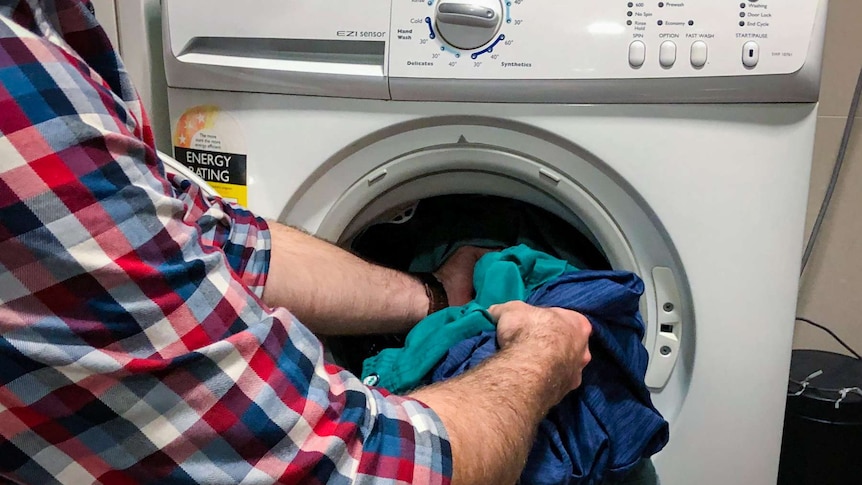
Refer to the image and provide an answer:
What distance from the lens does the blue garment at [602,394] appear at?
28.0 inches

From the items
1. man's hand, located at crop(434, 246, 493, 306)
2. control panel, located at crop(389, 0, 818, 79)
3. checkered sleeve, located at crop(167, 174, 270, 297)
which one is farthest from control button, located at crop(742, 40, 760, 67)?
checkered sleeve, located at crop(167, 174, 270, 297)

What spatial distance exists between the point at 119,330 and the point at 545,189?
48cm

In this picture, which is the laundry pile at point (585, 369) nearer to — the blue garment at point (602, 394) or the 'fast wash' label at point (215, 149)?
the blue garment at point (602, 394)

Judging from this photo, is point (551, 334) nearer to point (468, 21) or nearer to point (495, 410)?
point (495, 410)

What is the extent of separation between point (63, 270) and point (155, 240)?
2.1 inches

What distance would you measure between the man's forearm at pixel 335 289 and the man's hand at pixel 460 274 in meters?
0.04

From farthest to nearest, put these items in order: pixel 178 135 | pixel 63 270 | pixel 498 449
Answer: pixel 178 135
pixel 498 449
pixel 63 270

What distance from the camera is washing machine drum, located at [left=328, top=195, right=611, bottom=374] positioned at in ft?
2.94

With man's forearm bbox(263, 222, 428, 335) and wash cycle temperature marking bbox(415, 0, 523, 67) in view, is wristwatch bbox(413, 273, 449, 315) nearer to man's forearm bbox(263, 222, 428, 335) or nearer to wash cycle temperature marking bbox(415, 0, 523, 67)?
man's forearm bbox(263, 222, 428, 335)

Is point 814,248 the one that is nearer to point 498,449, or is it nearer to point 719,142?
point 719,142

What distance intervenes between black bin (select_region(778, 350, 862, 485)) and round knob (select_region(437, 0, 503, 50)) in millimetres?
664

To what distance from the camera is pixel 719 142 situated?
68 cm

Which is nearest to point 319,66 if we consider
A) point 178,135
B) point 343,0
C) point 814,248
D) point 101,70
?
point 343,0

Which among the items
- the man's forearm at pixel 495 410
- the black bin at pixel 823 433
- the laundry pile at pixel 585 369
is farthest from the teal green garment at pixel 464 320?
the black bin at pixel 823 433
